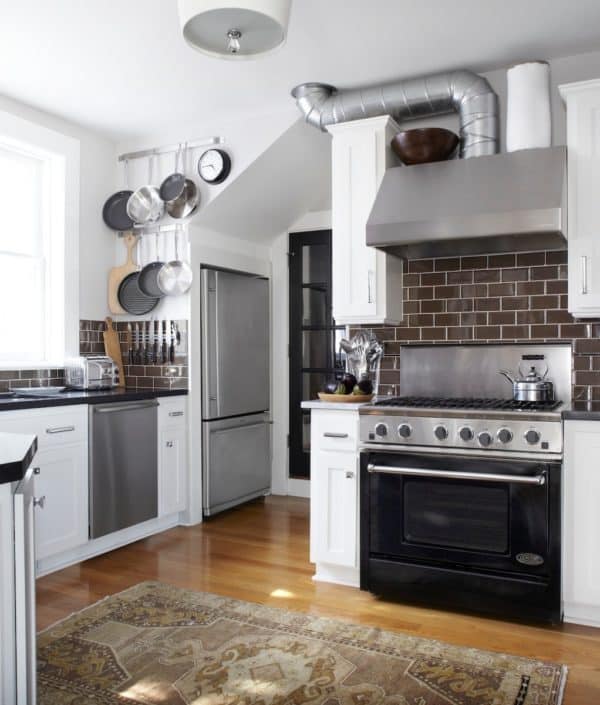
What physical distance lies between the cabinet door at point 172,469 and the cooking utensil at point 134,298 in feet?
2.84

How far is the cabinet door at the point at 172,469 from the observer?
162 inches

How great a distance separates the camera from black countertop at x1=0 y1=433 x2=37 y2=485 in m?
1.42

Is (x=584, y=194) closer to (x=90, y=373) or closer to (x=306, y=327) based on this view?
(x=306, y=327)

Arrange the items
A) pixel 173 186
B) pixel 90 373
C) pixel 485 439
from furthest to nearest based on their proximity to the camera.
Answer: pixel 173 186, pixel 90 373, pixel 485 439

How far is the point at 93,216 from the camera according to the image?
4.54 metres

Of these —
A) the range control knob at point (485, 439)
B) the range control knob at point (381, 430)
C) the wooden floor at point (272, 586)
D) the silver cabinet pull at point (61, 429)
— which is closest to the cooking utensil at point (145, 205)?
the silver cabinet pull at point (61, 429)

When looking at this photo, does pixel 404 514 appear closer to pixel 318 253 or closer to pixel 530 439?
pixel 530 439

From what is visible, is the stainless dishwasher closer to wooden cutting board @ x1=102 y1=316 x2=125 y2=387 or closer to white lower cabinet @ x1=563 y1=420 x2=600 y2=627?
wooden cutting board @ x1=102 y1=316 x2=125 y2=387

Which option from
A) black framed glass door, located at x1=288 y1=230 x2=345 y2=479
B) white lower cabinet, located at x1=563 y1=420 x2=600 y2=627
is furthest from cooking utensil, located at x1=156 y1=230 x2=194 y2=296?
white lower cabinet, located at x1=563 y1=420 x2=600 y2=627

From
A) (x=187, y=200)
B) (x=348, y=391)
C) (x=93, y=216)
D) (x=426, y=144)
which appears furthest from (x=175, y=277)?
(x=426, y=144)

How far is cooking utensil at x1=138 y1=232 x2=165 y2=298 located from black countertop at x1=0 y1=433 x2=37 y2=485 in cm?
Answer: 275

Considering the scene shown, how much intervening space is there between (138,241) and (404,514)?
269cm

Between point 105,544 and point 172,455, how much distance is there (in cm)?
69

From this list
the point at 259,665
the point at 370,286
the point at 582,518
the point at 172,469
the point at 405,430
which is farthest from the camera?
the point at 172,469
